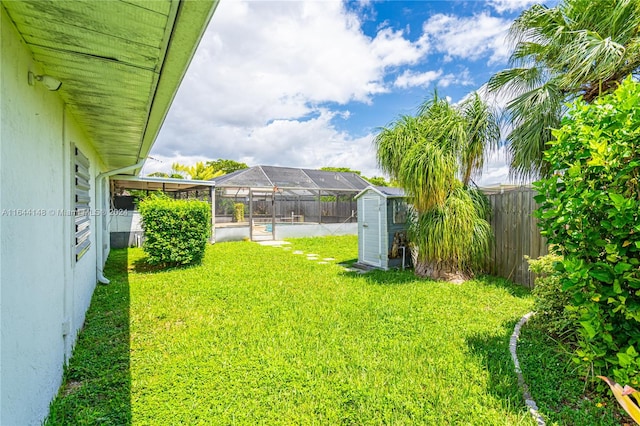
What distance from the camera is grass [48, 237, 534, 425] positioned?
7.28ft

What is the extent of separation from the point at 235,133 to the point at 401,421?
3779 cm

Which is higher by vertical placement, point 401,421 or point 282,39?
point 282,39

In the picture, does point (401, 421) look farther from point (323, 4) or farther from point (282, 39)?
point (282, 39)

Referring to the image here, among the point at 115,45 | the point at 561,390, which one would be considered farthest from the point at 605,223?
the point at 115,45

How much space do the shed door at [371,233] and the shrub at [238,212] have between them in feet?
30.5

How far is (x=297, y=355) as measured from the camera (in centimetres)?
304

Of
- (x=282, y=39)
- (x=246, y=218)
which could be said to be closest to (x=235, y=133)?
(x=246, y=218)

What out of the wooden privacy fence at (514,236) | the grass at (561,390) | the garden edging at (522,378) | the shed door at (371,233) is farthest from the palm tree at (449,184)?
the grass at (561,390)

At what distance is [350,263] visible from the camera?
7988 millimetres

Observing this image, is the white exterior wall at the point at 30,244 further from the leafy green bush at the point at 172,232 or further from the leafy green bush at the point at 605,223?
the leafy green bush at the point at 172,232

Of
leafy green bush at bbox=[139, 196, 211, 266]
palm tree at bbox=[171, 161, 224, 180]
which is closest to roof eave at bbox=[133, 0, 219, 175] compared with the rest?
leafy green bush at bbox=[139, 196, 211, 266]

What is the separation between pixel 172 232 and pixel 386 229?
5.27 meters

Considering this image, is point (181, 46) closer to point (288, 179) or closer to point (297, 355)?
point (297, 355)

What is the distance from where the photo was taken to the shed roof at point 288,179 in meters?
12.4
